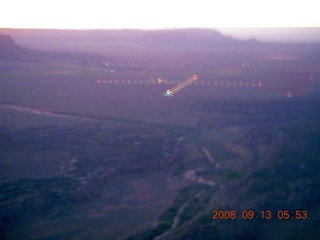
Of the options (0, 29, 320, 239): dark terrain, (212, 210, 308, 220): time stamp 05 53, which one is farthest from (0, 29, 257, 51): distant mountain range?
(212, 210, 308, 220): time stamp 05 53

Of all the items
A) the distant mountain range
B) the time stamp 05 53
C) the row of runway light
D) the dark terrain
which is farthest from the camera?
the distant mountain range

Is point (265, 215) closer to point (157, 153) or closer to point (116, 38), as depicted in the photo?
point (157, 153)

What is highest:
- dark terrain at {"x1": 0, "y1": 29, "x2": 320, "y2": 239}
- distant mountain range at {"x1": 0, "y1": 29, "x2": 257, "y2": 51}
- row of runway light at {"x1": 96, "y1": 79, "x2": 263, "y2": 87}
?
distant mountain range at {"x1": 0, "y1": 29, "x2": 257, "y2": 51}

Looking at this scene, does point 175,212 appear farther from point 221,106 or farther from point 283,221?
point 221,106

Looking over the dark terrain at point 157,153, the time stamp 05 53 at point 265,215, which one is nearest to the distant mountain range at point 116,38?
the dark terrain at point 157,153

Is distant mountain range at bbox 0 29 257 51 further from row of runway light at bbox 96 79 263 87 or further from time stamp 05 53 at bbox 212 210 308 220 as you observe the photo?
time stamp 05 53 at bbox 212 210 308 220

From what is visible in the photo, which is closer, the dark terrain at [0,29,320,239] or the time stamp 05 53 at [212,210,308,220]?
the time stamp 05 53 at [212,210,308,220]

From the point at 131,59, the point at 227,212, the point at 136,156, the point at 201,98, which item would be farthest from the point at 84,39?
the point at 227,212

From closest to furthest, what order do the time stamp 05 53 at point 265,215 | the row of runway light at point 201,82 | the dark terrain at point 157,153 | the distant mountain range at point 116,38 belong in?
the time stamp 05 53 at point 265,215
the dark terrain at point 157,153
the row of runway light at point 201,82
the distant mountain range at point 116,38

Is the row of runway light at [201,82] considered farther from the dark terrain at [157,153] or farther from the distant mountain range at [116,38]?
the distant mountain range at [116,38]
